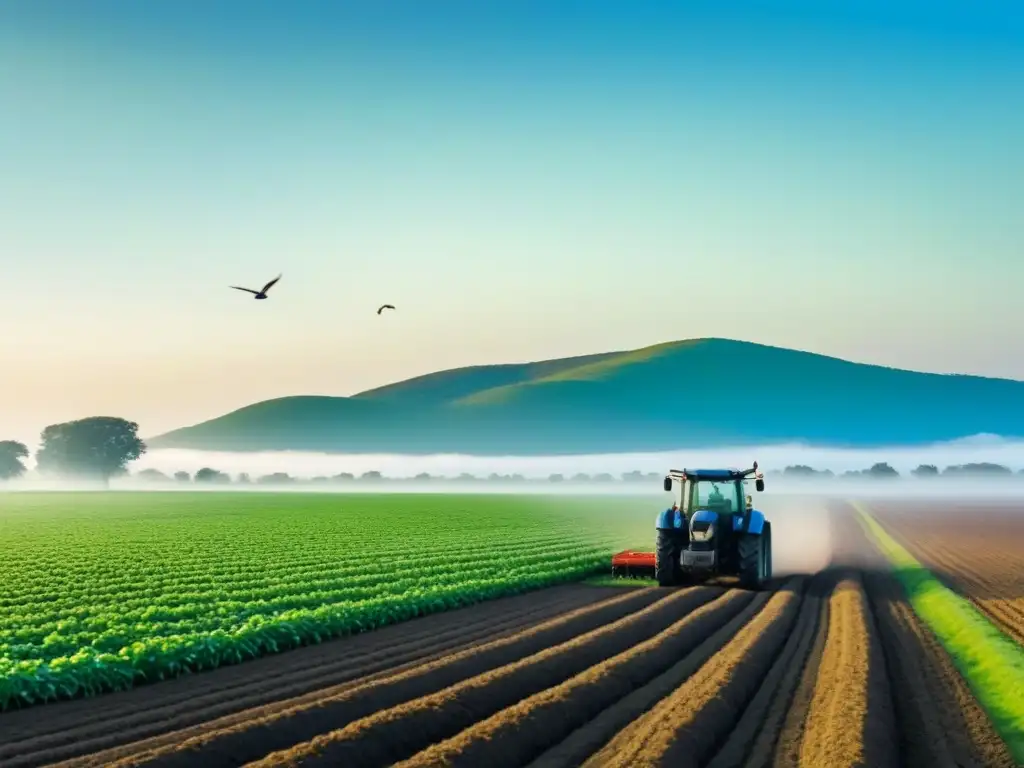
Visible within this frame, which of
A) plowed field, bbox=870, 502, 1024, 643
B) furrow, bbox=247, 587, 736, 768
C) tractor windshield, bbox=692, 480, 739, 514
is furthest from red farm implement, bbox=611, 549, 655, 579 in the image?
furrow, bbox=247, 587, 736, 768

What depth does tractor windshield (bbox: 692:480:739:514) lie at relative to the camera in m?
24.0

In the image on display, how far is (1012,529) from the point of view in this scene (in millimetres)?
53281

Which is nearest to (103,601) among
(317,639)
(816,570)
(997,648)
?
(317,639)

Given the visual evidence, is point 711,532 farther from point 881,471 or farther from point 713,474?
point 881,471

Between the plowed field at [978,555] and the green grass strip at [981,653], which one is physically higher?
the plowed field at [978,555]

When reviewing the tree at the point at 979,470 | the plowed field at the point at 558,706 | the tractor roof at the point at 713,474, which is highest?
the tree at the point at 979,470

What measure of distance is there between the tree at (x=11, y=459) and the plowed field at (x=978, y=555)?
118 metres

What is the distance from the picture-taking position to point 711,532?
22641 millimetres

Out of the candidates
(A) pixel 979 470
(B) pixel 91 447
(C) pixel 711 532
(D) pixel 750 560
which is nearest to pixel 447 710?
(C) pixel 711 532

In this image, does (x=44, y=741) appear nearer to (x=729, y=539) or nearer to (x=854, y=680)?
(x=854, y=680)

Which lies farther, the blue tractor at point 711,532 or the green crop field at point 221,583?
the blue tractor at point 711,532

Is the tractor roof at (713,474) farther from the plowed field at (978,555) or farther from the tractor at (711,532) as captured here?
the plowed field at (978,555)

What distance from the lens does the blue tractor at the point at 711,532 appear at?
22.6 m

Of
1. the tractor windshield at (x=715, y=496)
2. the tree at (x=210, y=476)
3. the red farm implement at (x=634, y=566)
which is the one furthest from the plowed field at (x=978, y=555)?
the tree at (x=210, y=476)
